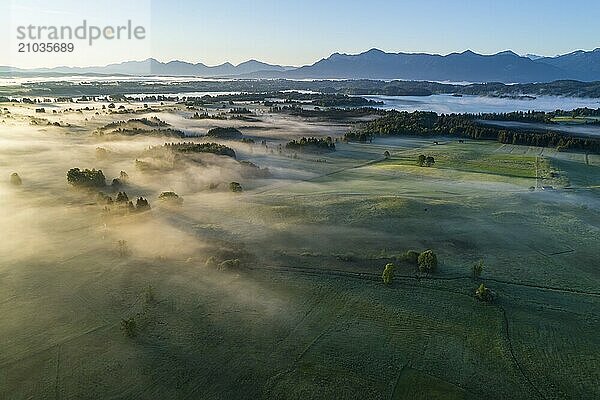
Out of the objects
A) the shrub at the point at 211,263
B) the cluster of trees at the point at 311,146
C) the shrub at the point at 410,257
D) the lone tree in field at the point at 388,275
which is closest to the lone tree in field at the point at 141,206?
the shrub at the point at 211,263

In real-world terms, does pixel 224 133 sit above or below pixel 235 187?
above

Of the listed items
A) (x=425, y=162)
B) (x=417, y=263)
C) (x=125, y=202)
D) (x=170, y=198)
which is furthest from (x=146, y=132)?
(x=417, y=263)

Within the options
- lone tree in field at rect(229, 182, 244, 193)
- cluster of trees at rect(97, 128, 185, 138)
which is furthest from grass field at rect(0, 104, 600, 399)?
cluster of trees at rect(97, 128, 185, 138)

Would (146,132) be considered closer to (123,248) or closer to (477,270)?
(123,248)

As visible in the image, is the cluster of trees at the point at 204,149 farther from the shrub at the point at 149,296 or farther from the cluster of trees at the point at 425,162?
the shrub at the point at 149,296

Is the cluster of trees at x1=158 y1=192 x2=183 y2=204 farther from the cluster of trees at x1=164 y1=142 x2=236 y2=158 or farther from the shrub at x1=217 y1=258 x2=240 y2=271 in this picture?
the cluster of trees at x1=164 y1=142 x2=236 y2=158

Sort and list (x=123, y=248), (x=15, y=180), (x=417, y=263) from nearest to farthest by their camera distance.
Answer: (x=417, y=263), (x=123, y=248), (x=15, y=180)

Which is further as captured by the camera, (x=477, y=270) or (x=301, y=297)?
(x=477, y=270)
